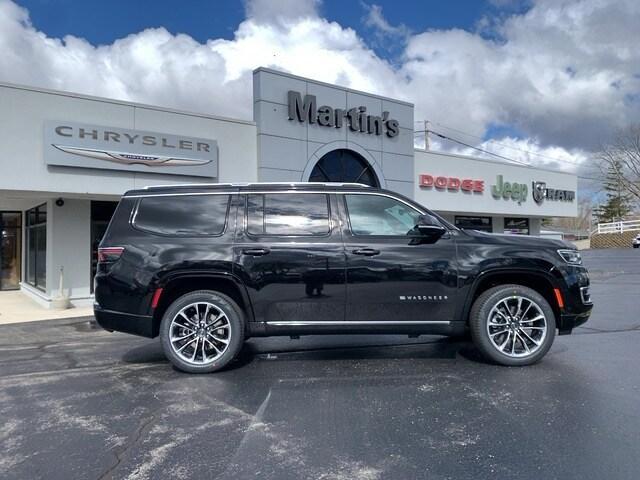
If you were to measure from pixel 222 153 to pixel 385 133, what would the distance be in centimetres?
599

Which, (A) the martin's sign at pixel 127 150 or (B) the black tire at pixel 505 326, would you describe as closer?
(B) the black tire at pixel 505 326

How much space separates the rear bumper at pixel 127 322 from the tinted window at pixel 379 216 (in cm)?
237

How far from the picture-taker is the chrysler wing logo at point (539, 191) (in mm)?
23047

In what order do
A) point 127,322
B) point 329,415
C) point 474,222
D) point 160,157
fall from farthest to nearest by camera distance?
point 474,222 < point 160,157 < point 127,322 < point 329,415

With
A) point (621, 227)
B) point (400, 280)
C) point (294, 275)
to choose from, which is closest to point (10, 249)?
point (294, 275)

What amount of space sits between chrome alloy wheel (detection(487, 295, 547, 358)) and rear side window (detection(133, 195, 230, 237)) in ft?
10.1

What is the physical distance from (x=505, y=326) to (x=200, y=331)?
10.5ft

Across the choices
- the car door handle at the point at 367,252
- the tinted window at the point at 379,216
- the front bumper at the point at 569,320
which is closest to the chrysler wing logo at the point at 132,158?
the tinted window at the point at 379,216

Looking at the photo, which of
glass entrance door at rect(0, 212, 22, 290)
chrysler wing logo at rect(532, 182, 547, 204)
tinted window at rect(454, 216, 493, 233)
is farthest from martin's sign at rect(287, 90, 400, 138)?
glass entrance door at rect(0, 212, 22, 290)

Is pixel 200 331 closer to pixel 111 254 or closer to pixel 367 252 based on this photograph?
pixel 111 254

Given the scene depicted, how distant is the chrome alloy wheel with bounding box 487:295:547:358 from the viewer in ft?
17.9

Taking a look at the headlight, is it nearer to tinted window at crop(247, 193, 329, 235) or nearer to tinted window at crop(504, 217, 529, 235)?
tinted window at crop(247, 193, 329, 235)

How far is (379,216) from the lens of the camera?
5.61 metres

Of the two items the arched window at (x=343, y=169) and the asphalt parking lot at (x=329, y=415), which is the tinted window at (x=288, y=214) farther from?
the arched window at (x=343, y=169)
